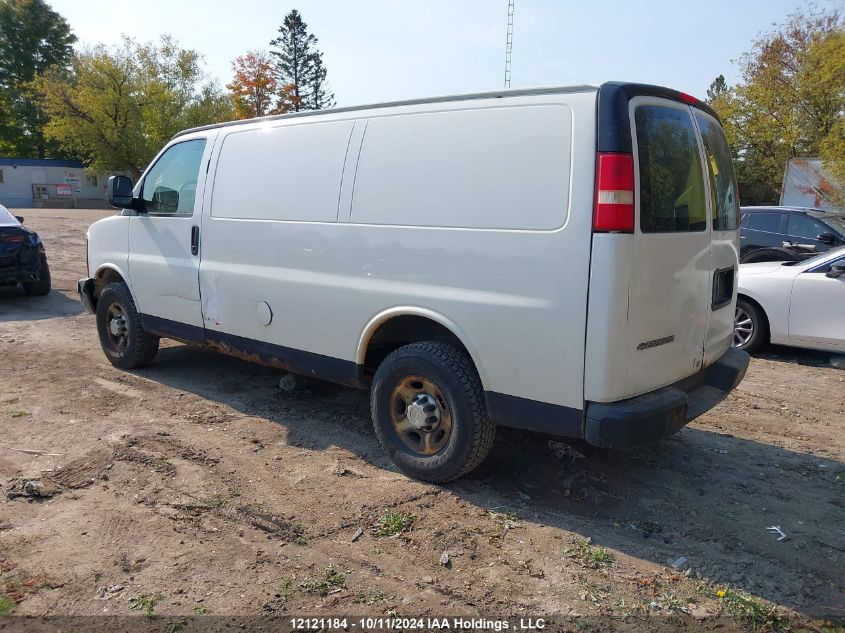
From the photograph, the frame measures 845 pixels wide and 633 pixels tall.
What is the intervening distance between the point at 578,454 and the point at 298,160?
2.82m

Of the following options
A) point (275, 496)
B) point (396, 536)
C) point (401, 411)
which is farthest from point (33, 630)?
point (401, 411)

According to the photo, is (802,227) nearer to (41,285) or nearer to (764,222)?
(764,222)

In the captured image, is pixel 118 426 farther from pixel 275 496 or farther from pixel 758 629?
pixel 758 629

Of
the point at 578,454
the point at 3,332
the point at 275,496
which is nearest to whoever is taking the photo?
the point at 275,496

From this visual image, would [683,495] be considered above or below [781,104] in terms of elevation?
below

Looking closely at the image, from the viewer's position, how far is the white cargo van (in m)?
3.17

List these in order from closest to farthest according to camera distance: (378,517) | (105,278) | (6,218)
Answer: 1. (378,517)
2. (105,278)
3. (6,218)

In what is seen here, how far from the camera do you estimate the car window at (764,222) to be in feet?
36.3

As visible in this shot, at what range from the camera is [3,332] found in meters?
8.00

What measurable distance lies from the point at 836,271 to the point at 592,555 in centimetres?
536

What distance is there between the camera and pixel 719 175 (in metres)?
3.98

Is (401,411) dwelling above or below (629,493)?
above

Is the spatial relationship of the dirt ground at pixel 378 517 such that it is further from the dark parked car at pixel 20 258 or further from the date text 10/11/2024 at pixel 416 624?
the dark parked car at pixel 20 258

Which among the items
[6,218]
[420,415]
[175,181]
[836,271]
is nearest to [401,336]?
[420,415]
